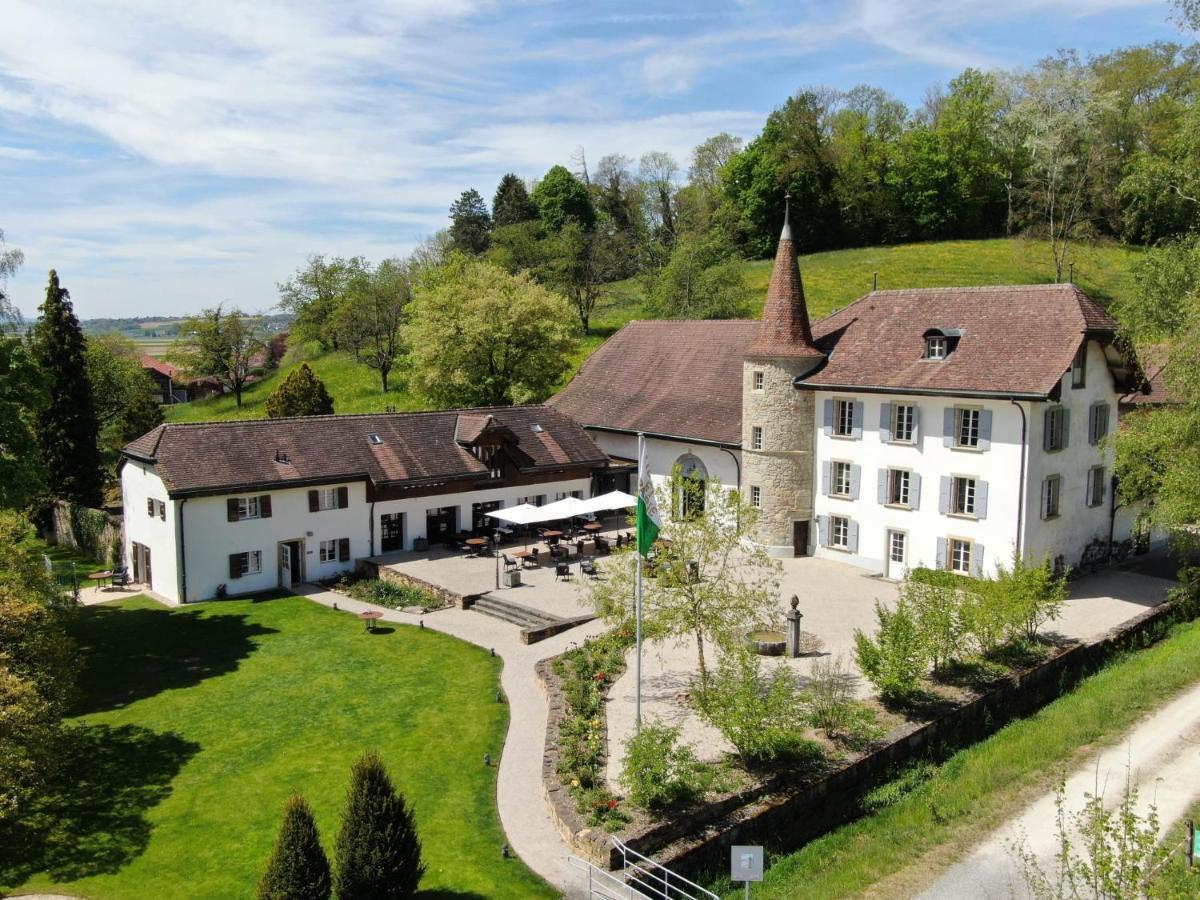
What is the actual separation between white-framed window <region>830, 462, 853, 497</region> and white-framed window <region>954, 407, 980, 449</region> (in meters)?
4.38

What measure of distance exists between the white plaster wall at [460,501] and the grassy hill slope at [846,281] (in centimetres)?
2134

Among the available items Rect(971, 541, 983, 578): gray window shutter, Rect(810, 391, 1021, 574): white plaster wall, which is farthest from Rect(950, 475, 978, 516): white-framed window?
Rect(971, 541, 983, 578): gray window shutter

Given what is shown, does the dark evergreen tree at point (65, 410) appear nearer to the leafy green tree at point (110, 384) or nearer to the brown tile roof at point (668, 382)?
the leafy green tree at point (110, 384)

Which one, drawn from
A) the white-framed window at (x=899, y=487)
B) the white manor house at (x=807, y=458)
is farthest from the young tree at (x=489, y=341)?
the white-framed window at (x=899, y=487)

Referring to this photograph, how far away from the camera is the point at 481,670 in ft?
79.6

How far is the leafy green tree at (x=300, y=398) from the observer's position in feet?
166

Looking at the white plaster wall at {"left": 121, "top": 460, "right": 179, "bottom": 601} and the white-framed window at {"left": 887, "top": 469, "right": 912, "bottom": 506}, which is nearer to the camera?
the white plaster wall at {"left": 121, "top": 460, "right": 179, "bottom": 601}

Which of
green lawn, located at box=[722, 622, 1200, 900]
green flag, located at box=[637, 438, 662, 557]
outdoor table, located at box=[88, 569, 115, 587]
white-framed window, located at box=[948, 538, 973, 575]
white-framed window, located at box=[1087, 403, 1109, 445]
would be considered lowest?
green lawn, located at box=[722, 622, 1200, 900]

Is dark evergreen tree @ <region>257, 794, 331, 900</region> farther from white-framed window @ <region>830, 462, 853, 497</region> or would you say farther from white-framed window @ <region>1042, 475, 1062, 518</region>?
white-framed window @ <region>1042, 475, 1062, 518</region>

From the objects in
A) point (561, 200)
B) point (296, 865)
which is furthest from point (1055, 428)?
point (561, 200)

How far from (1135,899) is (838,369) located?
2476cm

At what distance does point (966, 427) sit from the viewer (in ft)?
97.1

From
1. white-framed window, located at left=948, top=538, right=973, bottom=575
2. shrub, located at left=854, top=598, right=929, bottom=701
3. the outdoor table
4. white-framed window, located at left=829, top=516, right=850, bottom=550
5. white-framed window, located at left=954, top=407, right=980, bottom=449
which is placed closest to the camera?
shrub, located at left=854, top=598, right=929, bottom=701

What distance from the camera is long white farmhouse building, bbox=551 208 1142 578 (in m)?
28.7
